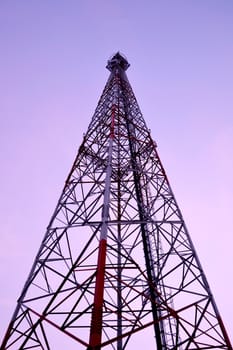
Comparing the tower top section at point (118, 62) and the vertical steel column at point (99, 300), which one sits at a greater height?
the tower top section at point (118, 62)

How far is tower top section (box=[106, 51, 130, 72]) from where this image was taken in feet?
55.4

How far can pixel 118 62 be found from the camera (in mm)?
16781

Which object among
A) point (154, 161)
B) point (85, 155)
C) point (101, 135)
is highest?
point (101, 135)

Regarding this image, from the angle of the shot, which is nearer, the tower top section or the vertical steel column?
the vertical steel column

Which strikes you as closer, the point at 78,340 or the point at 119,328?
the point at 78,340

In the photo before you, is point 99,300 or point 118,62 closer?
point 99,300

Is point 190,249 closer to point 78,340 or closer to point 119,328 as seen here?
point 119,328

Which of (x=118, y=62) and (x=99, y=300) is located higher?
(x=118, y=62)

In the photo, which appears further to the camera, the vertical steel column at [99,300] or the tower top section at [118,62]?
the tower top section at [118,62]

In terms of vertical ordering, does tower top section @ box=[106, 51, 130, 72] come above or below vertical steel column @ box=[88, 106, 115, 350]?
above

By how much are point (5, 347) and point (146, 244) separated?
16.9 feet

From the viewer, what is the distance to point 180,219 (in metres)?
7.00

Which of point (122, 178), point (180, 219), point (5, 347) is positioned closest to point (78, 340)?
point (5, 347)

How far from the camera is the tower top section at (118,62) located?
55.4 ft
